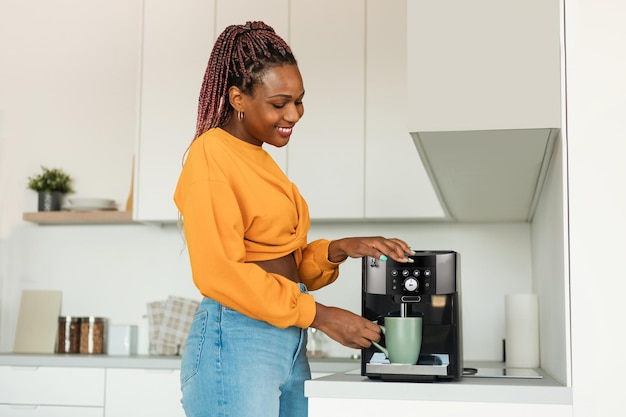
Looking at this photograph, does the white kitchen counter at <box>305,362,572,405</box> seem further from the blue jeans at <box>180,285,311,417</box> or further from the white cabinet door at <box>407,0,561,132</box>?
the white cabinet door at <box>407,0,561,132</box>

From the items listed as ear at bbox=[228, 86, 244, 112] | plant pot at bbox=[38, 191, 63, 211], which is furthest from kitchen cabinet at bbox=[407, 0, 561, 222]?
plant pot at bbox=[38, 191, 63, 211]

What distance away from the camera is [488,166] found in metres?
2.03

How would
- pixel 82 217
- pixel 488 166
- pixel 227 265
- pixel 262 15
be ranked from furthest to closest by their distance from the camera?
1. pixel 82 217
2. pixel 262 15
3. pixel 488 166
4. pixel 227 265

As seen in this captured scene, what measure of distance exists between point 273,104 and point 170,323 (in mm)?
2136

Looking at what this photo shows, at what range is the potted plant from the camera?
3.81 meters

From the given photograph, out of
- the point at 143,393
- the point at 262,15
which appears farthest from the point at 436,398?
the point at 262,15

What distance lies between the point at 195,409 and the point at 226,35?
0.71m

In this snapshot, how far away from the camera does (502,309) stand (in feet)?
11.5

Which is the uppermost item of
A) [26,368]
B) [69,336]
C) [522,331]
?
[522,331]

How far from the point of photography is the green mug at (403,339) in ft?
5.29

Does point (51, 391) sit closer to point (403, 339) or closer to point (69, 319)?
point (69, 319)

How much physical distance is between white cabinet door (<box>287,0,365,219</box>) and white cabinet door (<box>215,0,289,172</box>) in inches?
1.2

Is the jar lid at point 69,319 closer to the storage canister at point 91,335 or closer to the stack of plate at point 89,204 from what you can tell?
the storage canister at point 91,335

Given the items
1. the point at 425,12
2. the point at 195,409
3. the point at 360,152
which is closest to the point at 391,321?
the point at 195,409
